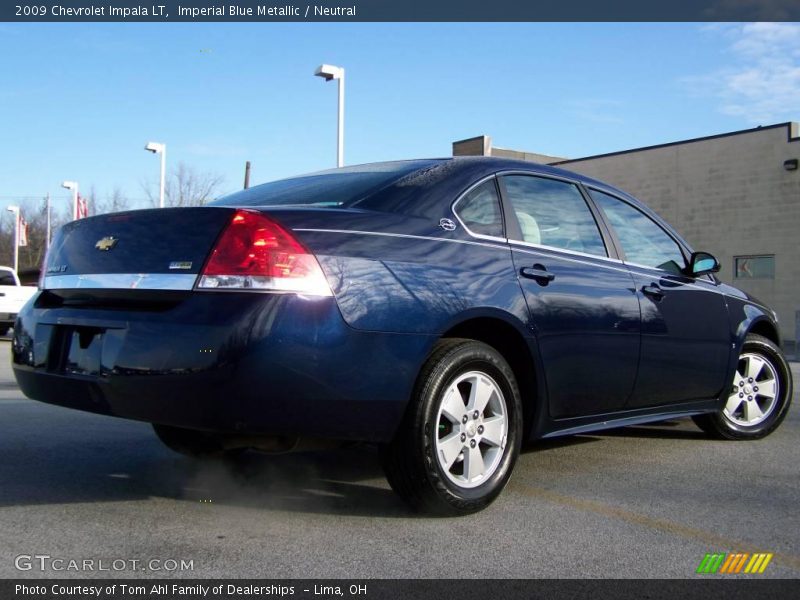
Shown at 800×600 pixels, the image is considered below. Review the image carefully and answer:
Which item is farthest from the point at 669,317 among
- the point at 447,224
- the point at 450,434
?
the point at 450,434

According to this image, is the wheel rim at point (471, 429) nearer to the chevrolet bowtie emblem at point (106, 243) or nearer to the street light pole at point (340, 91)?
the chevrolet bowtie emblem at point (106, 243)

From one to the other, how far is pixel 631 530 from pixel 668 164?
23595 mm

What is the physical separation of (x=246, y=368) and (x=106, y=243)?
0.99m

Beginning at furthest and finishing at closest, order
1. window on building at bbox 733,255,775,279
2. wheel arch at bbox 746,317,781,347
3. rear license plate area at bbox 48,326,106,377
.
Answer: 1. window on building at bbox 733,255,775,279
2. wheel arch at bbox 746,317,781,347
3. rear license plate area at bbox 48,326,106,377

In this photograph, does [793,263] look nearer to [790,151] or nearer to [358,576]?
[790,151]

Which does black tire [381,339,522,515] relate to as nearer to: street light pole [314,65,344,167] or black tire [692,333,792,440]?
black tire [692,333,792,440]

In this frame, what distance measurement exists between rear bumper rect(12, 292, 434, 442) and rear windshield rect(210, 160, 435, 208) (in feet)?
2.42

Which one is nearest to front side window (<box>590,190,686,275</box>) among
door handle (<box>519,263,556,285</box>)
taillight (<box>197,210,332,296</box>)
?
door handle (<box>519,263,556,285</box>)

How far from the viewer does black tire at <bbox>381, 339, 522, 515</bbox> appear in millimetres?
3557

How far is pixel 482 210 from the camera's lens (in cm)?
416

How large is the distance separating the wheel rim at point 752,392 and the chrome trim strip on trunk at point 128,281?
153 inches

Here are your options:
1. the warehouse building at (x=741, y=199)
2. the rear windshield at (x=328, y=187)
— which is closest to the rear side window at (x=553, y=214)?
the rear windshield at (x=328, y=187)

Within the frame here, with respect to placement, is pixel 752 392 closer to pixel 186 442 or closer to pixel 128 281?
pixel 186 442

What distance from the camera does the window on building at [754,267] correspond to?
77.0 feet
